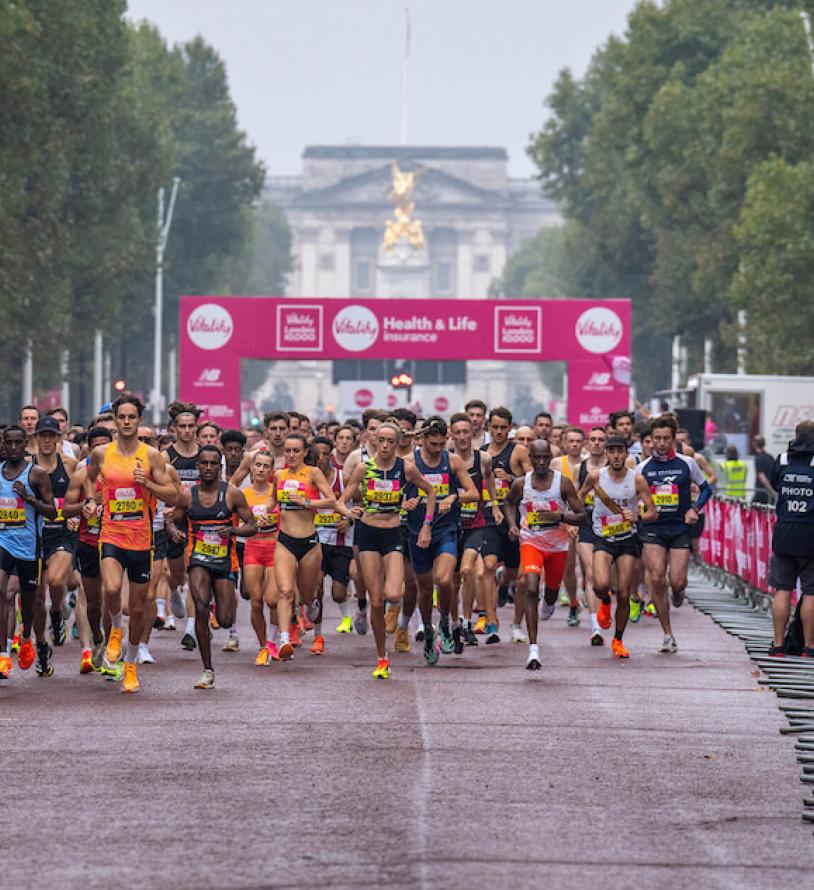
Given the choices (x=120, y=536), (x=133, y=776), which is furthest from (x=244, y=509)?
(x=133, y=776)

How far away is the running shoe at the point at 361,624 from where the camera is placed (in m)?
19.9

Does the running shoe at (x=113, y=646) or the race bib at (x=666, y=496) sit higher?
the race bib at (x=666, y=496)

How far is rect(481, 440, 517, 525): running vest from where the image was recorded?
1858cm

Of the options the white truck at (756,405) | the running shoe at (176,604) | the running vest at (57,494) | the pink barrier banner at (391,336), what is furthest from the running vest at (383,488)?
the pink barrier banner at (391,336)

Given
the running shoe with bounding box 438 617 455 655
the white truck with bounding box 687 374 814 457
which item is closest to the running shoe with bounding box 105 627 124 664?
the running shoe with bounding box 438 617 455 655

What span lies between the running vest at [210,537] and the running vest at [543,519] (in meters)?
2.69

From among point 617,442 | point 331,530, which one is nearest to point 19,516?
point 331,530

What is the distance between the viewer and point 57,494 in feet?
53.3

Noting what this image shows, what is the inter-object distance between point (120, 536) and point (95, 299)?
44976mm

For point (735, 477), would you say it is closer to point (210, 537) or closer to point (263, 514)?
point (263, 514)

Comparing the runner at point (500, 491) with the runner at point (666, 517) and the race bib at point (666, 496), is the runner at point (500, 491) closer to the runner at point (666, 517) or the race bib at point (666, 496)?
the runner at point (666, 517)

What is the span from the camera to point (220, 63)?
8569 centimetres

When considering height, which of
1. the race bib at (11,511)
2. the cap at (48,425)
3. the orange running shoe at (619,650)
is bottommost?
the orange running shoe at (619,650)

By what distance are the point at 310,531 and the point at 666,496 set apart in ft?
9.71
